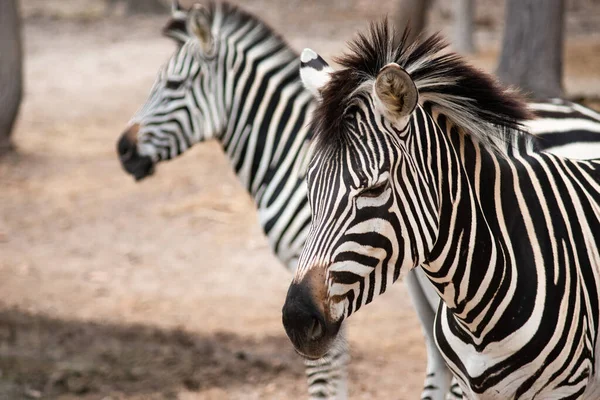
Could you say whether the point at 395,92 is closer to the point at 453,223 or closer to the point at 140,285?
the point at 453,223

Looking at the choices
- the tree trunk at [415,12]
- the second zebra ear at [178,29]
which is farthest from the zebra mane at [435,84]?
the tree trunk at [415,12]

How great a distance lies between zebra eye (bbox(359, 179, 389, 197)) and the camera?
2467mm

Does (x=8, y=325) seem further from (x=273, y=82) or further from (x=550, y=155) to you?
(x=550, y=155)

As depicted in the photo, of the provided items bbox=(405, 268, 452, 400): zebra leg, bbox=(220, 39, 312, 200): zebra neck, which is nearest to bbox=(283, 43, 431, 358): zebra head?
bbox=(405, 268, 452, 400): zebra leg

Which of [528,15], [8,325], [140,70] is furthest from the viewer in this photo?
[140,70]

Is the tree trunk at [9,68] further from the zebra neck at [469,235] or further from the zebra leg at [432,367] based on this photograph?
the zebra neck at [469,235]

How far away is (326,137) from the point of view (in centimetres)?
259

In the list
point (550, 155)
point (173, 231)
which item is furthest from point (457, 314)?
point (173, 231)

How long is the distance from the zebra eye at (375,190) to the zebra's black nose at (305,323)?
0.34 metres

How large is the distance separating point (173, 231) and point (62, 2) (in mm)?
17659

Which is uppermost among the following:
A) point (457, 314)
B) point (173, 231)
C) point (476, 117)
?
point (476, 117)

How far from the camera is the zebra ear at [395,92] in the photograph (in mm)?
2412

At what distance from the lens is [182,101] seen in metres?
5.31

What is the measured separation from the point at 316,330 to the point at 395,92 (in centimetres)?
77
